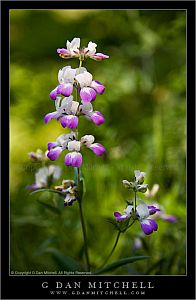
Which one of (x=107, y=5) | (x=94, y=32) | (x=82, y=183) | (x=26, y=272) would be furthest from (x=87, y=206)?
(x=94, y=32)

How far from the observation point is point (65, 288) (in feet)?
5.61

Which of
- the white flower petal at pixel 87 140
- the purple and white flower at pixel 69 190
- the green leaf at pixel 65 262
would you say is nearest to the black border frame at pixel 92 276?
the green leaf at pixel 65 262

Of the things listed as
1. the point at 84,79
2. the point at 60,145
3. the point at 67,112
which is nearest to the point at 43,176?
the point at 60,145

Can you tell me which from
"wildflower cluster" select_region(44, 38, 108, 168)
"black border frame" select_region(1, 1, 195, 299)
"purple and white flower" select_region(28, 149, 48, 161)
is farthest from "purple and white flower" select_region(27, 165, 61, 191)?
"wildflower cluster" select_region(44, 38, 108, 168)

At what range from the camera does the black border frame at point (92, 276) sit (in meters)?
1.73

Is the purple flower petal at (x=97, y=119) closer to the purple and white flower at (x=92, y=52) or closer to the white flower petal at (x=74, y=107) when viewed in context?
the white flower petal at (x=74, y=107)

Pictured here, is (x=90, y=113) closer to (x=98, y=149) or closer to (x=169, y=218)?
(x=98, y=149)

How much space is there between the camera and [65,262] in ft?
5.73

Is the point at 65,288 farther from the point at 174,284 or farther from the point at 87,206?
the point at 87,206

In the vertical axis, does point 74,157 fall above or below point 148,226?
above

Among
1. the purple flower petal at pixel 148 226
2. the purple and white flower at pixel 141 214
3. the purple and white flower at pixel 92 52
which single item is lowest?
the purple flower petal at pixel 148 226

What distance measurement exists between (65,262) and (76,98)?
69cm
